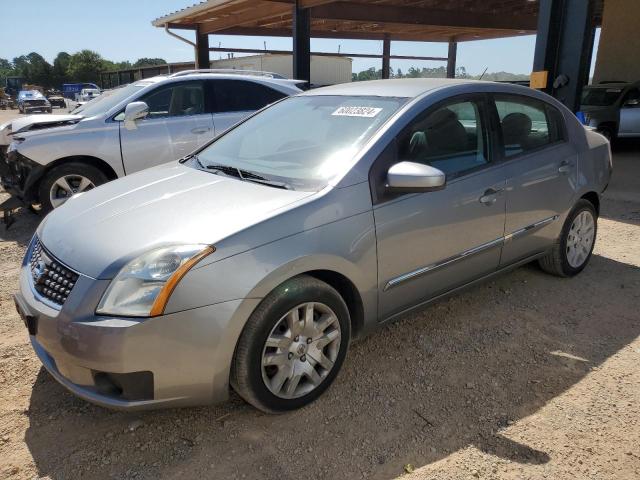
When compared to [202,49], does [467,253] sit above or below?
below

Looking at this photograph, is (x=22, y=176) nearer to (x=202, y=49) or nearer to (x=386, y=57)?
(x=202, y=49)

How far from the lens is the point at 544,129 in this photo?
3.96 m

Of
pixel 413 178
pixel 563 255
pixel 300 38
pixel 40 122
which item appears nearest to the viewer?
pixel 413 178

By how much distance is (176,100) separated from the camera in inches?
251

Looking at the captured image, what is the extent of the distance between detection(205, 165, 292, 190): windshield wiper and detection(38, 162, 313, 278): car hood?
57 mm

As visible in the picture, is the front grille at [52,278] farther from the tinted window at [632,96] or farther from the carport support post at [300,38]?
the tinted window at [632,96]

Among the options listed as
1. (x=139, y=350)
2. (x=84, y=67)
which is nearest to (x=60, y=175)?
(x=139, y=350)

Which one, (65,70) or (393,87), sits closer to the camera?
(393,87)

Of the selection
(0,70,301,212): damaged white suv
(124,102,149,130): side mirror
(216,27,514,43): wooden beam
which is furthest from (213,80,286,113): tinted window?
(216,27,514,43): wooden beam

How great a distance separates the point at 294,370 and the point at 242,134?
184 cm

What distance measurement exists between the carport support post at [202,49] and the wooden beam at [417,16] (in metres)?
4.11

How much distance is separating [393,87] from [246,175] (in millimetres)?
1182

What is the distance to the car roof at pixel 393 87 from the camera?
3.23m

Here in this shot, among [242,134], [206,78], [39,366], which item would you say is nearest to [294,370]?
[39,366]
